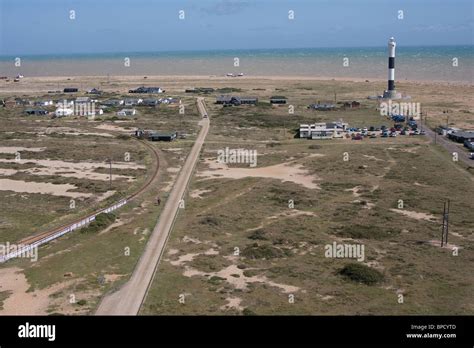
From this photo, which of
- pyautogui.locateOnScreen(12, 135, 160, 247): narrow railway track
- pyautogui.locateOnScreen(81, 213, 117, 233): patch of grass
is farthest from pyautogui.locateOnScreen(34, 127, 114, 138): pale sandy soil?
pyautogui.locateOnScreen(81, 213, 117, 233): patch of grass

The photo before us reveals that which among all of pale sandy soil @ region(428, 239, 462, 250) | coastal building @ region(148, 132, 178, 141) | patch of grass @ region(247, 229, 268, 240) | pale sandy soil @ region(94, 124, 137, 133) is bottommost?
pale sandy soil @ region(428, 239, 462, 250)

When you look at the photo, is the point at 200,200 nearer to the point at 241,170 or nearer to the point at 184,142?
the point at 241,170

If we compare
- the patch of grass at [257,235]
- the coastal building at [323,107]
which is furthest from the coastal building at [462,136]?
the patch of grass at [257,235]

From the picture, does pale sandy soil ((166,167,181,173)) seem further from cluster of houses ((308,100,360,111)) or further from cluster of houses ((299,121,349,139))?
cluster of houses ((308,100,360,111))

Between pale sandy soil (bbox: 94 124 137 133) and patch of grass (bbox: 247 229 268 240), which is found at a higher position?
pale sandy soil (bbox: 94 124 137 133)

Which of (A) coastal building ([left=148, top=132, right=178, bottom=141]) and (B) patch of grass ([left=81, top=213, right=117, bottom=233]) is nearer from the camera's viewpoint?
(B) patch of grass ([left=81, top=213, right=117, bottom=233])
